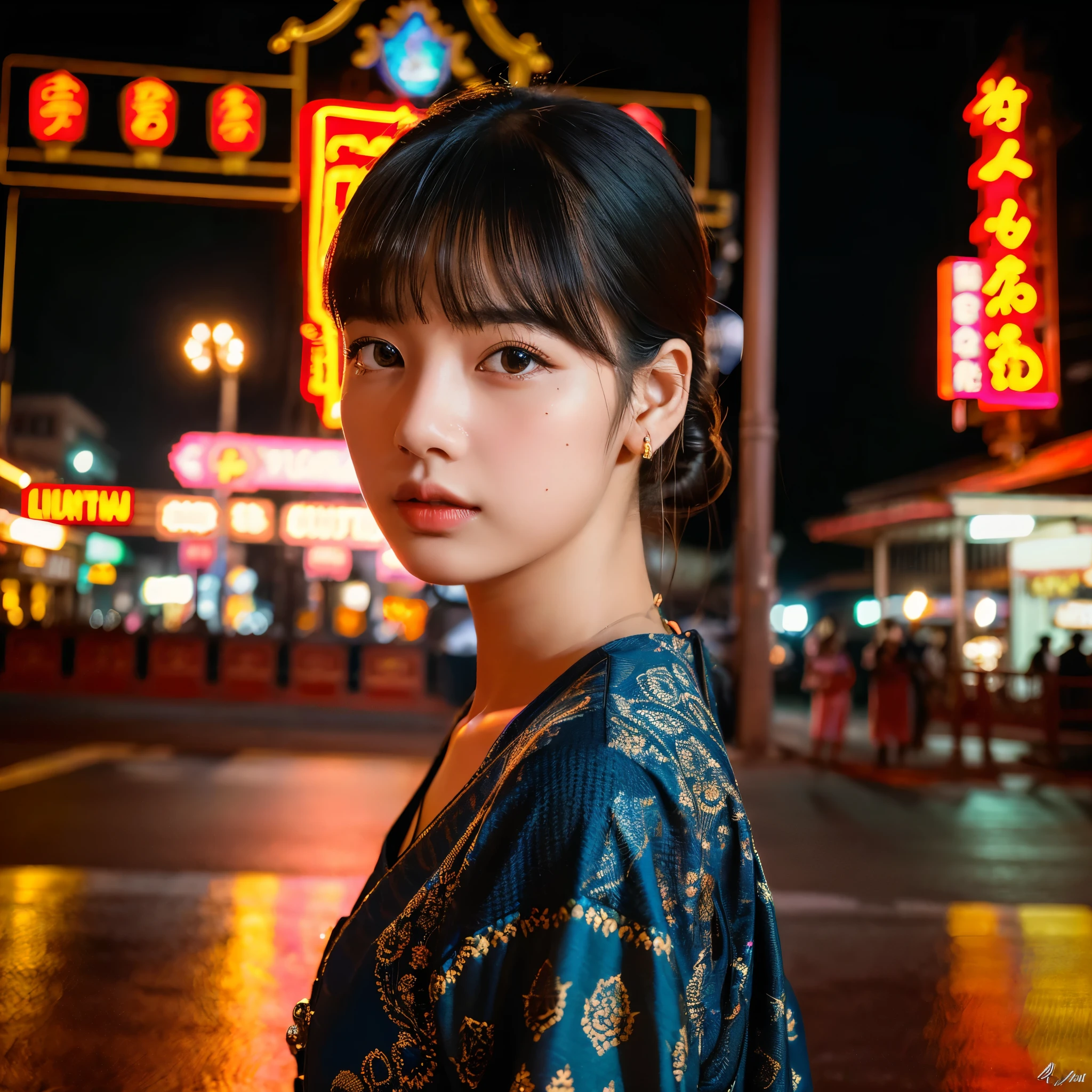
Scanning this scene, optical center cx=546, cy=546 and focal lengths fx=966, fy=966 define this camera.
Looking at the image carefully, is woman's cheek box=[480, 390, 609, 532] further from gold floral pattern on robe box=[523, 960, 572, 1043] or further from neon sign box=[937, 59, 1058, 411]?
neon sign box=[937, 59, 1058, 411]

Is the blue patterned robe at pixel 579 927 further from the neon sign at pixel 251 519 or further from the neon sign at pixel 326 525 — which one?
the neon sign at pixel 251 519

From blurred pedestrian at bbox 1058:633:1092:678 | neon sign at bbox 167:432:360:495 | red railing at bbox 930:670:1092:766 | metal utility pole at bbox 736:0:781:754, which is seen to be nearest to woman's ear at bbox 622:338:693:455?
metal utility pole at bbox 736:0:781:754

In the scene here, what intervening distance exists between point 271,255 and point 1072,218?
17893mm

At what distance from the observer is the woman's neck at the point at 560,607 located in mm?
1018

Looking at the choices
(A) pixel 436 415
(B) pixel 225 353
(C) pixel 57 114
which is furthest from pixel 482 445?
(B) pixel 225 353

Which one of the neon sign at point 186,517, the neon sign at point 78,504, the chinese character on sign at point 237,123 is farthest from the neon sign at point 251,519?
the neon sign at point 78,504

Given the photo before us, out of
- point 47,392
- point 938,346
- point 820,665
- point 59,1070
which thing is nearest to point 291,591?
point 820,665

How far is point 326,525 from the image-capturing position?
1561 cm

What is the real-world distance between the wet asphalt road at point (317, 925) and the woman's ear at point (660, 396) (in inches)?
94.6

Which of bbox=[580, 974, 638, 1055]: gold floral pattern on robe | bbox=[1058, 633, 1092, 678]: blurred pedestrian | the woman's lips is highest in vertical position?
the woman's lips

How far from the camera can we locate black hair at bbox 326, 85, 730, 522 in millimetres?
894

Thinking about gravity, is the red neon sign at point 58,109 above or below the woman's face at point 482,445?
above

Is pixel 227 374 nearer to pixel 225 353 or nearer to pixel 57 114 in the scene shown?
pixel 225 353

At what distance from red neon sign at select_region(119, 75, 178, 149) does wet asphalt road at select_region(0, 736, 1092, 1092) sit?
23.7 ft
